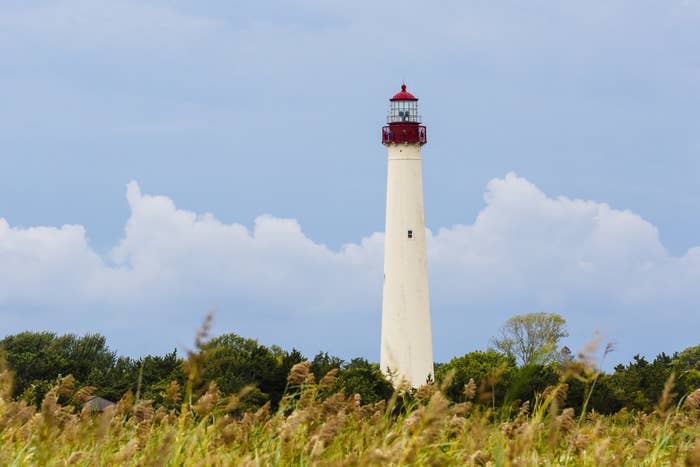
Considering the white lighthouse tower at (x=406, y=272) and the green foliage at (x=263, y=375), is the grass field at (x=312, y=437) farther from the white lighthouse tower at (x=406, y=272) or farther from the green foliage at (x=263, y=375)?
the white lighthouse tower at (x=406, y=272)

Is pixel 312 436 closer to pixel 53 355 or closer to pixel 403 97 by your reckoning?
pixel 403 97

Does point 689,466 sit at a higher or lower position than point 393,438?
lower

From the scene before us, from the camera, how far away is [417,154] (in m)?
52.3

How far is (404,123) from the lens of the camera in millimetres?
52875

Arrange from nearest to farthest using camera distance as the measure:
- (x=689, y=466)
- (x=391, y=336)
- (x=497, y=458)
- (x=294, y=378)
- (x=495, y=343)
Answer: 1. (x=689, y=466)
2. (x=497, y=458)
3. (x=294, y=378)
4. (x=391, y=336)
5. (x=495, y=343)

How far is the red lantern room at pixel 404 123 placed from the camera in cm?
5244

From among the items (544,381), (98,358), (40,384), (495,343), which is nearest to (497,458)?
(544,381)

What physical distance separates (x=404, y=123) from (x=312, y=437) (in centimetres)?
4746

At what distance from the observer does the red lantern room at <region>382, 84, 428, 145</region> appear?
172ft

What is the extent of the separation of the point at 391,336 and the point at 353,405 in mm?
41001

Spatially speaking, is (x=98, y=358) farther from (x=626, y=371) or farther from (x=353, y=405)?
(x=353, y=405)

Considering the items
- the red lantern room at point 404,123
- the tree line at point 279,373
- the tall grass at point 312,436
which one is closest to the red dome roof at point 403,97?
the red lantern room at point 404,123

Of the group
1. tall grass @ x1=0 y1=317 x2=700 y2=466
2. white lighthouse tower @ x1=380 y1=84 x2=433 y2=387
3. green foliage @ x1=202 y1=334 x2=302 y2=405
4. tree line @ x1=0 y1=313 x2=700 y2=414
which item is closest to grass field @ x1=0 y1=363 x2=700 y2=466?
tall grass @ x1=0 y1=317 x2=700 y2=466

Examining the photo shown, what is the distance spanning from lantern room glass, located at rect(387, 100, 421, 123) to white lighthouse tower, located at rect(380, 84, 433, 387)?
2.38 meters
